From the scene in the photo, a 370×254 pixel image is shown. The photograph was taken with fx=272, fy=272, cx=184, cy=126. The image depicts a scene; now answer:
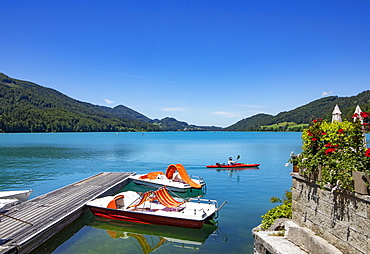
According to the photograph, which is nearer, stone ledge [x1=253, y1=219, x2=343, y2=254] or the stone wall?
the stone wall

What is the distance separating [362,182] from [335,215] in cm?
130

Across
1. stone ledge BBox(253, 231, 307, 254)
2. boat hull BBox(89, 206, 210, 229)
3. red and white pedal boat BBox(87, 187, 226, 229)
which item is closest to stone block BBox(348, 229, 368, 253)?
stone ledge BBox(253, 231, 307, 254)

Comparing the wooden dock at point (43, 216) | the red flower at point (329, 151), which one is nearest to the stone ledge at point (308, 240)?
the red flower at point (329, 151)

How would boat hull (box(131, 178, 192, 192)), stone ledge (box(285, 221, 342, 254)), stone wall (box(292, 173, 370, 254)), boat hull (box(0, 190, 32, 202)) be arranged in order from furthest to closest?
boat hull (box(131, 178, 192, 192)) → boat hull (box(0, 190, 32, 202)) → stone ledge (box(285, 221, 342, 254)) → stone wall (box(292, 173, 370, 254))

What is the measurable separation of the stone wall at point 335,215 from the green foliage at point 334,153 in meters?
0.32

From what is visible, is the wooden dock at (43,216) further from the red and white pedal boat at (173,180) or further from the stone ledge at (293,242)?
the stone ledge at (293,242)

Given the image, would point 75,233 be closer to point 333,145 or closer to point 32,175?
point 333,145

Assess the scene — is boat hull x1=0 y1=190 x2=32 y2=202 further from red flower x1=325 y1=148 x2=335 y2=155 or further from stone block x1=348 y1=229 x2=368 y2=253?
stone block x1=348 y1=229 x2=368 y2=253

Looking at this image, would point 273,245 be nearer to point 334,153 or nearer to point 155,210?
point 334,153

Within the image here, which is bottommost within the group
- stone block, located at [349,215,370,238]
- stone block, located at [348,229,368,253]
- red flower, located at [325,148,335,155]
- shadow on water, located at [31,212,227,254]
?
shadow on water, located at [31,212,227,254]

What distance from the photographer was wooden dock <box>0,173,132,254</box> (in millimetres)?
11289

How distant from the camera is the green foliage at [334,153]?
616cm

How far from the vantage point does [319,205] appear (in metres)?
7.22

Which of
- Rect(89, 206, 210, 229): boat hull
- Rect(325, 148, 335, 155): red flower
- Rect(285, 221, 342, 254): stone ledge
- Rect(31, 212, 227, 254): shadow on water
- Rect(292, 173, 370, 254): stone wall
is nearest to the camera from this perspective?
Rect(292, 173, 370, 254): stone wall
